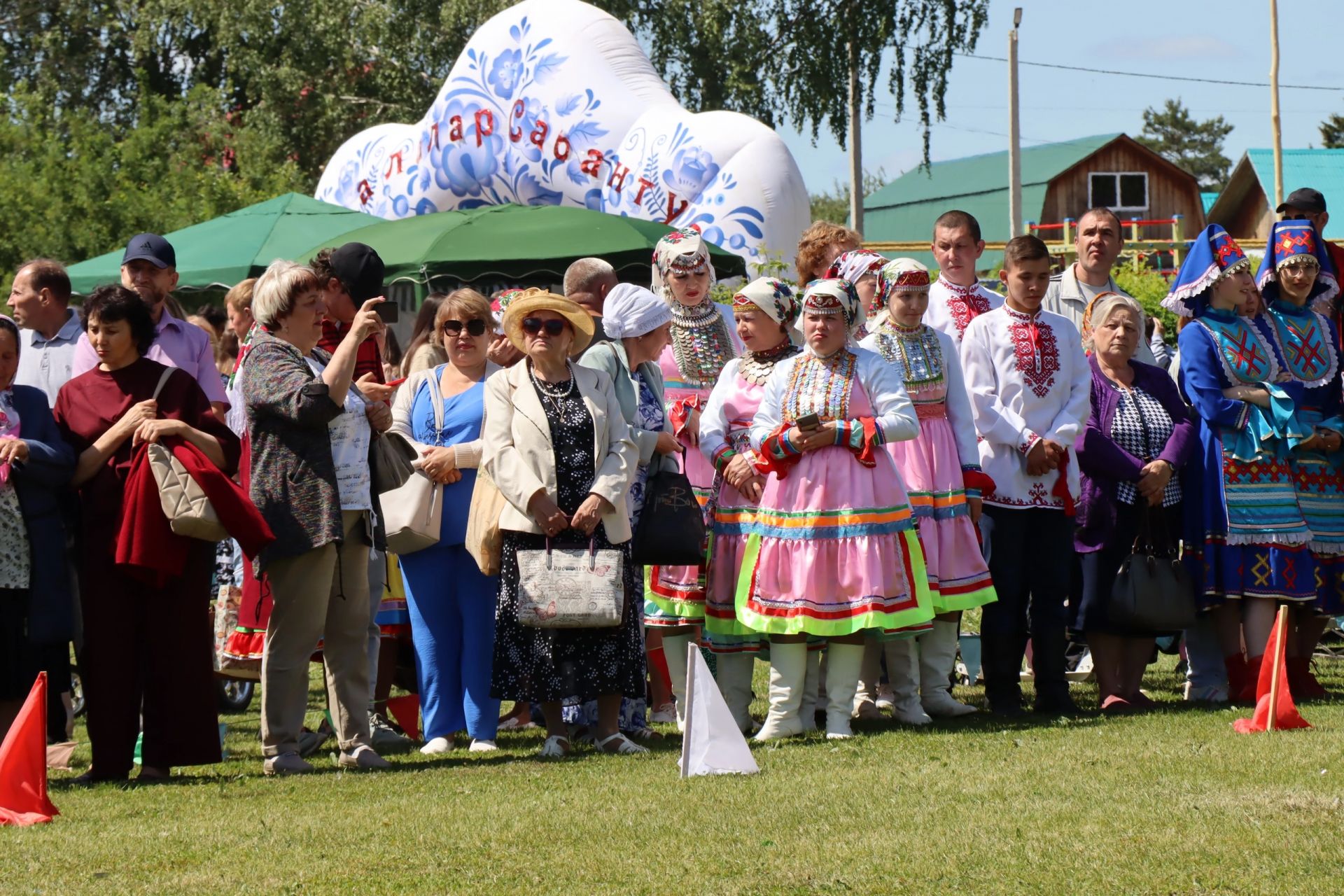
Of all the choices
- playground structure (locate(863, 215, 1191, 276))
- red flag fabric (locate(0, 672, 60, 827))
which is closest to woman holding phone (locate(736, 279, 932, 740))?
red flag fabric (locate(0, 672, 60, 827))

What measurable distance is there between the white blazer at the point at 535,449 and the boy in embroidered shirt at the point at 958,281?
6.28 feet

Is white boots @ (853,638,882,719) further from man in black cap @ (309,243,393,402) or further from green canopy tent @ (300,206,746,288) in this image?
green canopy tent @ (300,206,746,288)

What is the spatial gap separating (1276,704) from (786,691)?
74.8 inches

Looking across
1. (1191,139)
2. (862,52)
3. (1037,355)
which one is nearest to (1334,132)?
(1191,139)

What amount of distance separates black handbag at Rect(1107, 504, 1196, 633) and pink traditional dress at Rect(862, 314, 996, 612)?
616mm

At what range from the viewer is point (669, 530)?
7.03 metres

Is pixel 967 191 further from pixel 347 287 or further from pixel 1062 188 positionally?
pixel 347 287

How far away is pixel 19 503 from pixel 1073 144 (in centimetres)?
5621

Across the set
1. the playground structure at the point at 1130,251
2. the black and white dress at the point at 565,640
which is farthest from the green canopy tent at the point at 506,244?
the playground structure at the point at 1130,251

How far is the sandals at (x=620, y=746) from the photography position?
696 centimetres

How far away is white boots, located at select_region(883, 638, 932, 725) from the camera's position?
7.55m

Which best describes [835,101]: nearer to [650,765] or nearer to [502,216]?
[502,216]

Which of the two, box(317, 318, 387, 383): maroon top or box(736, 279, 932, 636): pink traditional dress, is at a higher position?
box(317, 318, 387, 383): maroon top

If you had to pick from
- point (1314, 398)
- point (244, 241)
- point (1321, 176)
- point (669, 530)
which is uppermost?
point (1321, 176)
